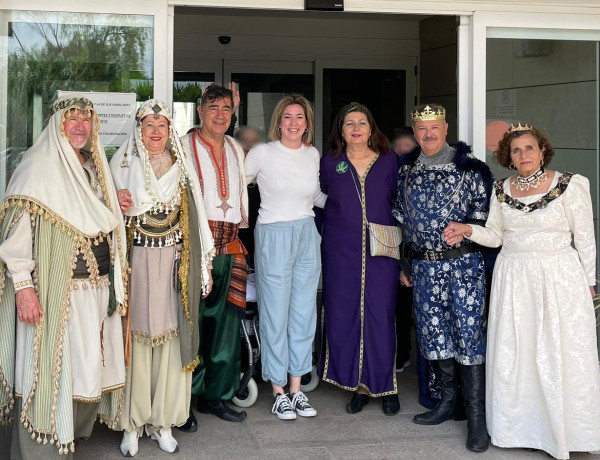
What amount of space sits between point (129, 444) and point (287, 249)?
130 centimetres

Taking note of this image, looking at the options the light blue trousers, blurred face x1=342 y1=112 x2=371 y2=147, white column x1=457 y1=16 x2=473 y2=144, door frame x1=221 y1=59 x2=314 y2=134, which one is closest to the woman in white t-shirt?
the light blue trousers

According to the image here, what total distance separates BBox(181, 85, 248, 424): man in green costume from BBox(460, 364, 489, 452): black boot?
1214 mm

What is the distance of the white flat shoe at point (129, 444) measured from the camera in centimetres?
380

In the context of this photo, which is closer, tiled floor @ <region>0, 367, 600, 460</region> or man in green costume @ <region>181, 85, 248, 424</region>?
tiled floor @ <region>0, 367, 600, 460</region>

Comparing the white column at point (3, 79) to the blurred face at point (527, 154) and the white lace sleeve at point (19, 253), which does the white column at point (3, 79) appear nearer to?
the white lace sleeve at point (19, 253)

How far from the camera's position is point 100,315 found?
3482 mm

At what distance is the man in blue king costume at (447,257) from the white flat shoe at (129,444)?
1.59 m

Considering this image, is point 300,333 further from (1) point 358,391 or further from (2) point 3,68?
(2) point 3,68

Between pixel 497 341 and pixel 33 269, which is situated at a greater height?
pixel 33 269

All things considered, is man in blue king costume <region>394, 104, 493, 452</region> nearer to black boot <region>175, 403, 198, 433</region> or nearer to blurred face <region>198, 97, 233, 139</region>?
blurred face <region>198, 97, 233, 139</region>

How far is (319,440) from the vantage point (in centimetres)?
406

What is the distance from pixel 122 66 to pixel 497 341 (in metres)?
2.46

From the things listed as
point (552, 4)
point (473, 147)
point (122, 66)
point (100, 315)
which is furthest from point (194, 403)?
point (552, 4)

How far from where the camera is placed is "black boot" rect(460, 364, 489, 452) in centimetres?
394
